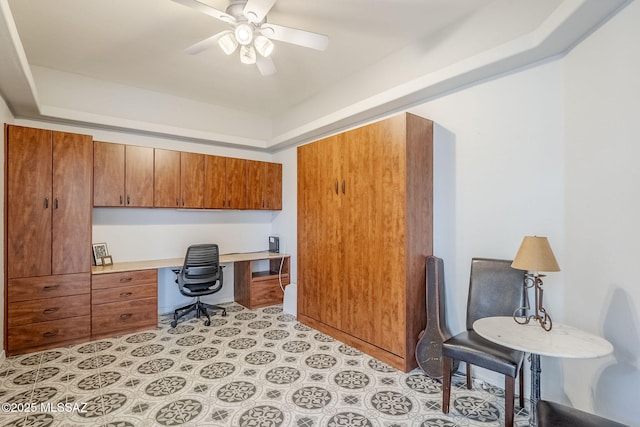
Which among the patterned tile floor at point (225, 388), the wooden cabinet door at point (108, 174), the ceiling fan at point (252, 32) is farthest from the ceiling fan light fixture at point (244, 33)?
the patterned tile floor at point (225, 388)

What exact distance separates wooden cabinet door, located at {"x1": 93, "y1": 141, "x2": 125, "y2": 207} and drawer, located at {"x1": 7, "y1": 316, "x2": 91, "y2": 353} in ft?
4.30

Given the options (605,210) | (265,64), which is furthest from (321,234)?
(605,210)

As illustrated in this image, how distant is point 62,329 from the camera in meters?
3.20

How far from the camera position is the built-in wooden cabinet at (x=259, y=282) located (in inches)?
178

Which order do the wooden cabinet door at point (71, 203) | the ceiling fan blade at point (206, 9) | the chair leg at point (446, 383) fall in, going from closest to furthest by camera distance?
the ceiling fan blade at point (206, 9) → the chair leg at point (446, 383) → the wooden cabinet door at point (71, 203)

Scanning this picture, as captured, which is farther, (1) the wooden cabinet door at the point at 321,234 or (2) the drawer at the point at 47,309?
(1) the wooden cabinet door at the point at 321,234

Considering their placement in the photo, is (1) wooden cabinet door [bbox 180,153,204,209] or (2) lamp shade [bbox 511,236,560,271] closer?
(2) lamp shade [bbox 511,236,560,271]

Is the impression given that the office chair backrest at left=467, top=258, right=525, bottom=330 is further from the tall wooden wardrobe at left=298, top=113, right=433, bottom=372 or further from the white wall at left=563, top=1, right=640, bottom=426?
the tall wooden wardrobe at left=298, top=113, right=433, bottom=372

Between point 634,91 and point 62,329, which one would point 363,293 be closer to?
point 634,91

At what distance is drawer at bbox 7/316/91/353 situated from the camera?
9.81ft

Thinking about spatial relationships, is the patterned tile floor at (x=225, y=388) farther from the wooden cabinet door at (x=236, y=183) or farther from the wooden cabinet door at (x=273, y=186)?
the wooden cabinet door at (x=273, y=186)

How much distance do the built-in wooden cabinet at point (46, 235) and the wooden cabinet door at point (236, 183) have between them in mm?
1703

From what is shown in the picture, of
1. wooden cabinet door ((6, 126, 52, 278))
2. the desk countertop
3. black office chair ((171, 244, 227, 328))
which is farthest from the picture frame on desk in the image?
black office chair ((171, 244, 227, 328))

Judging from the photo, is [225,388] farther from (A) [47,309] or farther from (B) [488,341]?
(A) [47,309]
